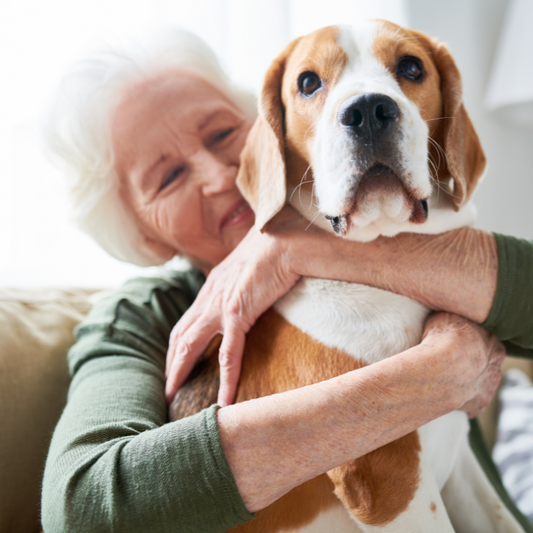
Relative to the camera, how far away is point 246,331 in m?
1.18

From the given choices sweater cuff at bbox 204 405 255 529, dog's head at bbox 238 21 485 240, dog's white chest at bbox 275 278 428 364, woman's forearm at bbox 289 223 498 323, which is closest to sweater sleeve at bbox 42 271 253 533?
sweater cuff at bbox 204 405 255 529

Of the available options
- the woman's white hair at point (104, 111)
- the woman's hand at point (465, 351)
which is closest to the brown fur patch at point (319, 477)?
the woman's hand at point (465, 351)

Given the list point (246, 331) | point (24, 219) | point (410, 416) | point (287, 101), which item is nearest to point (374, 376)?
point (410, 416)

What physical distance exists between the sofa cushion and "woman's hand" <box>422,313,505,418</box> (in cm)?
108

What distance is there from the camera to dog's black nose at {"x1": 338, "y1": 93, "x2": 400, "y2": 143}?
903mm

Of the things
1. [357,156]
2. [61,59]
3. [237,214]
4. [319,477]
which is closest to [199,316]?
[237,214]

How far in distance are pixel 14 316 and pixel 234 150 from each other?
0.88m

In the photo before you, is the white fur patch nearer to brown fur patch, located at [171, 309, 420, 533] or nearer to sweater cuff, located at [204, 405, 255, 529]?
brown fur patch, located at [171, 309, 420, 533]

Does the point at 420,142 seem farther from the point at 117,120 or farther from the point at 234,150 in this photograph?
the point at 117,120

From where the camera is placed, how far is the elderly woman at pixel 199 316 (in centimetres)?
84

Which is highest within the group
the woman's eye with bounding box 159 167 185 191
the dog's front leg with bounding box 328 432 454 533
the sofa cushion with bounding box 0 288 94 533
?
the woman's eye with bounding box 159 167 185 191

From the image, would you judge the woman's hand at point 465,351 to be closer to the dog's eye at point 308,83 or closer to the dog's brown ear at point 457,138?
the dog's brown ear at point 457,138

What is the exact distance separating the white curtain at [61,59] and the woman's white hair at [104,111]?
89mm

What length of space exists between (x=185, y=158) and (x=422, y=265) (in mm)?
852
